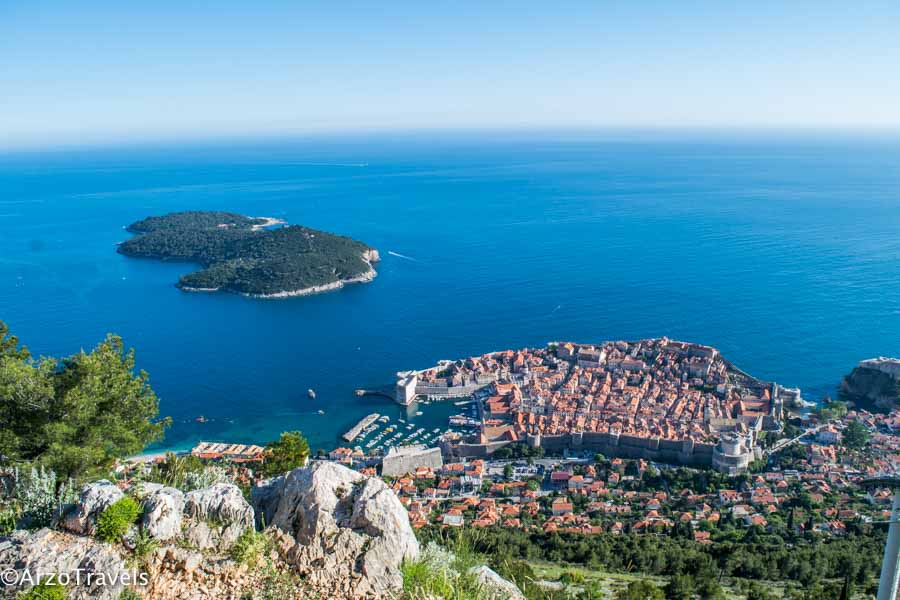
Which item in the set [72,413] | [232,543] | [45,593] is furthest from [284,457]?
[45,593]

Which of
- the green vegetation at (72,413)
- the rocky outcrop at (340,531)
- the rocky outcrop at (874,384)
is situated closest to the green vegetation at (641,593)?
the rocky outcrop at (340,531)

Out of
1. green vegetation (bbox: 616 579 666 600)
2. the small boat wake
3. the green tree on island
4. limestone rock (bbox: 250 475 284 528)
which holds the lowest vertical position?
→ green vegetation (bbox: 616 579 666 600)

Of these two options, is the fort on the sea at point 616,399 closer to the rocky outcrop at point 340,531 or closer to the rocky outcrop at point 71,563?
the rocky outcrop at point 340,531

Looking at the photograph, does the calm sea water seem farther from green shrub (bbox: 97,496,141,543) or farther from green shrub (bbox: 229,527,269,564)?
green shrub (bbox: 97,496,141,543)

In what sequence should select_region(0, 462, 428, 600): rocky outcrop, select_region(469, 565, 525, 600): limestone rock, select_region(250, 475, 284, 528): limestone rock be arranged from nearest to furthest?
select_region(0, 462, 428, 600): rocky outcrop, select_region(469, 565, 525, 600): limestone rock, select_region(250, 475, 284, 528): limestone rock

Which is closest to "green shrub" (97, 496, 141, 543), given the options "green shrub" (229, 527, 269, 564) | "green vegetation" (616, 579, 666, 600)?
"green shrub" (229, 527, 269, 564)

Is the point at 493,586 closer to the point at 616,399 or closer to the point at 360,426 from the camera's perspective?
the point at 360,426
